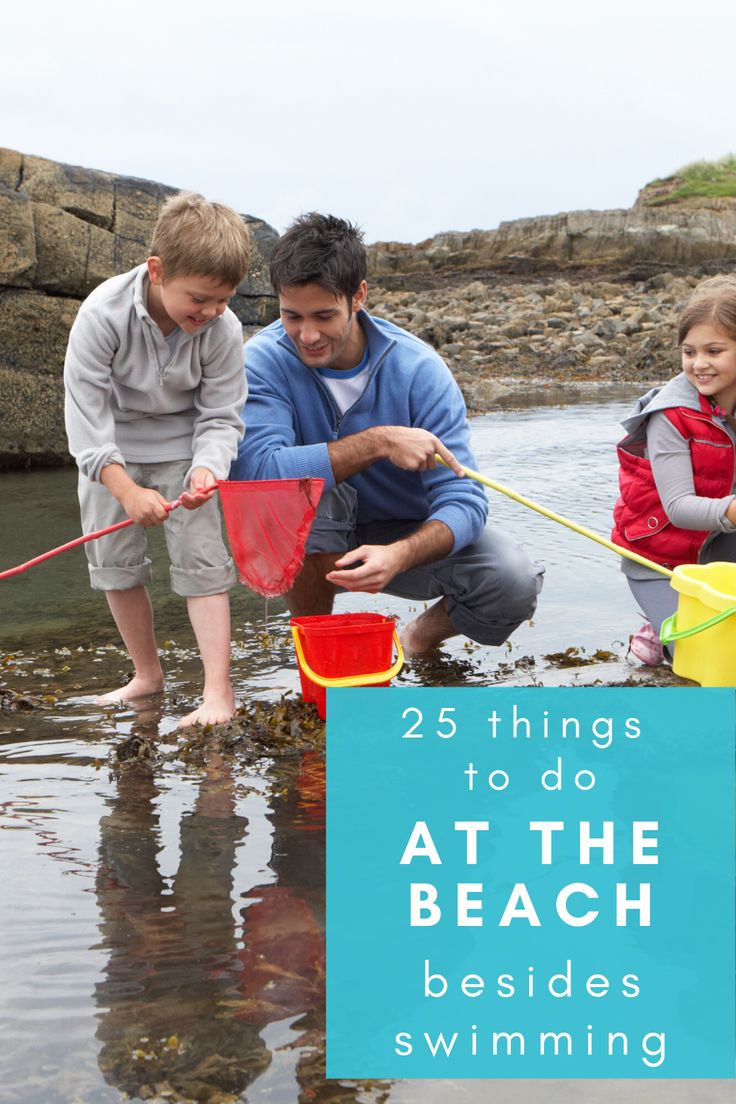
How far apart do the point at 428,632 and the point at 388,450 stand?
2.75 ft

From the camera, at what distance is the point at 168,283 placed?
10.9ft

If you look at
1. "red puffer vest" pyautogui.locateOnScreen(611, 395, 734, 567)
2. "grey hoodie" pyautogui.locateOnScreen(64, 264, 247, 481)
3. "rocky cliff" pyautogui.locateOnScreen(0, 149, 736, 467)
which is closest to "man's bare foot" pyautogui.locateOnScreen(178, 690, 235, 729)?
"grey hoodie" pyautogui.locateOnScreen(64, 264, 247, 481)

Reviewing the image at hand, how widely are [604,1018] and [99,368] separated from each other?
2323 mm

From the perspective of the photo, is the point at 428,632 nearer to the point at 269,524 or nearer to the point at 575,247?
the point at 269,524

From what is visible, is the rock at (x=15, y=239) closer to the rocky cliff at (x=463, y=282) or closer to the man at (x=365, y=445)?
the rocky cliff at (x=463, y=282)

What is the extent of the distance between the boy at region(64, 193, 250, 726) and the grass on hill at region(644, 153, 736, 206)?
4489cm

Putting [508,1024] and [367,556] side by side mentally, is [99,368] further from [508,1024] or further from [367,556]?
[508,1024]

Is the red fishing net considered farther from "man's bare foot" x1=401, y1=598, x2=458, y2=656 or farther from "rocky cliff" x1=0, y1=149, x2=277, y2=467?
"rocky cliff" x1=0, y1=149, x2=277, y2=467

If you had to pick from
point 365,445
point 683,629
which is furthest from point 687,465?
point 365,445

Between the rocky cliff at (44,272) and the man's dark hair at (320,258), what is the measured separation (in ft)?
17.5

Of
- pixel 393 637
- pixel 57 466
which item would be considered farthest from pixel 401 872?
pixel 57 466

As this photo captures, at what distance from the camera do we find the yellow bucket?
306 cm

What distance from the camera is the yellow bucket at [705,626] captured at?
3.06 meters

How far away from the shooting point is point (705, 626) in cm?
300
